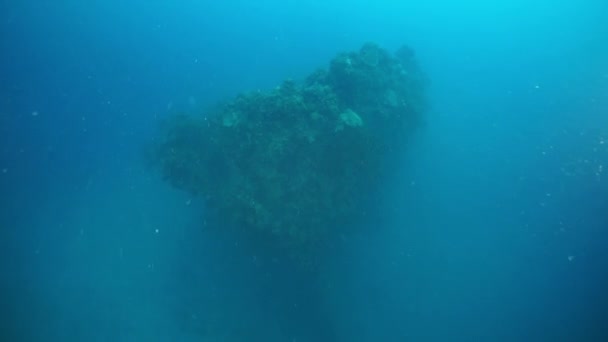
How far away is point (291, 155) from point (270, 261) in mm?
4382

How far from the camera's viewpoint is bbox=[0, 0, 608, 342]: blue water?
47.1 ft

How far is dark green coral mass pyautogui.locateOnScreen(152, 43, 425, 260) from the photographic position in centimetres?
1227

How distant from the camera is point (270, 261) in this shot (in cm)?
1375

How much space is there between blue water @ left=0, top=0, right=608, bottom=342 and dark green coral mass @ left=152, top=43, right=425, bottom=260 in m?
2.27

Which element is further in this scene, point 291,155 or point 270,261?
point 270,261

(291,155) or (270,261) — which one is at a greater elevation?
(291,155)

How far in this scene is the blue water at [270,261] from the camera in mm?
14367

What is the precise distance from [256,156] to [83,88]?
22.7 metres

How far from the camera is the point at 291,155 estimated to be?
12539 millimetres

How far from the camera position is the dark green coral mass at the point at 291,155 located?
483 inches

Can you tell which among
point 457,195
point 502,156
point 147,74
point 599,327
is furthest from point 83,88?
point 599,327

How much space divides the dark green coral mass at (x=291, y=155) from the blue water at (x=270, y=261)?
2.27 metres

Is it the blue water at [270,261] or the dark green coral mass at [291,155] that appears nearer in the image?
the dark green coral mass at [291,155]

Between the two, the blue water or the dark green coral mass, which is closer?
the dark green coral mass
